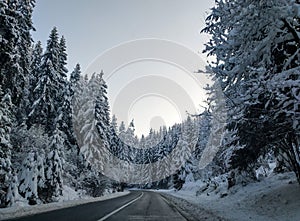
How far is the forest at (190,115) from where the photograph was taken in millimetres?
7246

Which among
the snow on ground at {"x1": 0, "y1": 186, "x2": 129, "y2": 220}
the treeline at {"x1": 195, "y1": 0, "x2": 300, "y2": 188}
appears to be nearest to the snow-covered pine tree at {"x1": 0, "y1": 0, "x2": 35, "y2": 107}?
the snow on ground at {"x1": 0, "y1": 186, "x2": 129, "y2": 220}

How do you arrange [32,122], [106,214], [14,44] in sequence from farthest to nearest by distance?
[32,122] → [14,44] → [106,214]

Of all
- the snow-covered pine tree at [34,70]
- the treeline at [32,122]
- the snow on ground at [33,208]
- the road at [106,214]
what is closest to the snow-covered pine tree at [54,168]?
the treeline at [32,122]

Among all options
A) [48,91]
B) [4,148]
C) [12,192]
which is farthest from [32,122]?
[12,192]

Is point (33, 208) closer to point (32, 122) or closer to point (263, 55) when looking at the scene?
point (263, 55)

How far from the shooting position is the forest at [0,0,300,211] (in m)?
7.25

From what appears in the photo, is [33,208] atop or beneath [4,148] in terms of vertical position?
beneath

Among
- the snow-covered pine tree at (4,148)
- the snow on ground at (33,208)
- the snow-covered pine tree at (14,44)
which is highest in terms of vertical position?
the snow-covered pine tree at (14,44)

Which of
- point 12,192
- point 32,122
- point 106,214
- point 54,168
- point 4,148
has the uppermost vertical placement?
point 32,122

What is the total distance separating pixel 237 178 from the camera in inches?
960

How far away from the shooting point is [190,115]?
35.2 feet

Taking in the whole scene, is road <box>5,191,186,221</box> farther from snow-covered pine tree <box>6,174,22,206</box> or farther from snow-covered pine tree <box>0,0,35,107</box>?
snow-covered pine tree <box>0,0,35,107</box>

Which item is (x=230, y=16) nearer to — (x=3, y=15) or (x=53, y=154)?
(x=3, y=15)

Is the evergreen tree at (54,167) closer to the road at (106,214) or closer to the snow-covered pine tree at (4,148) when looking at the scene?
the snow-covered pine tree at (4,148)
